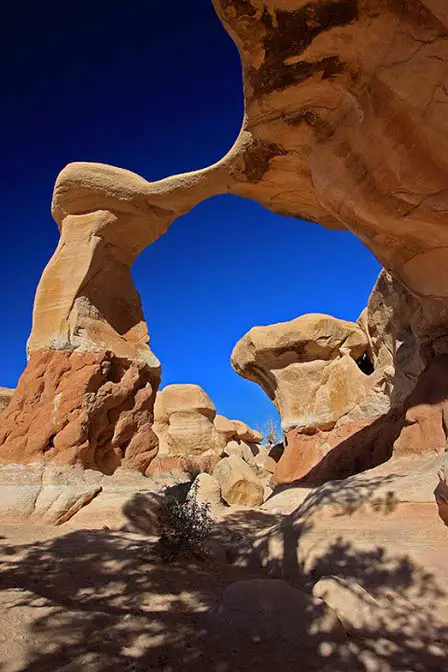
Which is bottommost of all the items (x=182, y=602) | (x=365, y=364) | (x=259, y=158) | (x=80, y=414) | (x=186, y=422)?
(x=182, y=602)

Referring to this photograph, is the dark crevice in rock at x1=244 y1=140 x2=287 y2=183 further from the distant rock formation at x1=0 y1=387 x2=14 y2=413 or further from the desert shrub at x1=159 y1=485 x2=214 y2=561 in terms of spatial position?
the distant rock formation at x1=0 y1=387 x2=14 y2=413

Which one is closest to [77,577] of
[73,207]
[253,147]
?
[253,147]

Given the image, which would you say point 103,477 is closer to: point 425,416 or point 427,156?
point 425,416

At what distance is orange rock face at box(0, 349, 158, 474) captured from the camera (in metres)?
7.91

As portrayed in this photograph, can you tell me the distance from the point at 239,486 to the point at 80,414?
18.3ft

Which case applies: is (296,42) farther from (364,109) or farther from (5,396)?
(5,396)

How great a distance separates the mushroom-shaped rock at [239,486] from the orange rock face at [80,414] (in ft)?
11.1

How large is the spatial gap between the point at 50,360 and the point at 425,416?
264 inches

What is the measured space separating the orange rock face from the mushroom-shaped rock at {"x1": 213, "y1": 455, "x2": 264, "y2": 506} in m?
3.39

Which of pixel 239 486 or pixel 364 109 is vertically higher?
pixel 364 109

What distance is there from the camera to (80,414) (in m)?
8.20

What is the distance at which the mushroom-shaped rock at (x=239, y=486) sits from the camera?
39.1 feet

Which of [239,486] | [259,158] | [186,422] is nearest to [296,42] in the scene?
[259,158]

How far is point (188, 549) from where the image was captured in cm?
482
